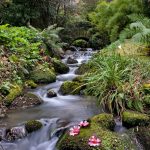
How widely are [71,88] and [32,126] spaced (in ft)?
8.62

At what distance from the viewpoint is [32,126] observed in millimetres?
5934

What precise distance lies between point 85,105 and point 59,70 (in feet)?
13.3

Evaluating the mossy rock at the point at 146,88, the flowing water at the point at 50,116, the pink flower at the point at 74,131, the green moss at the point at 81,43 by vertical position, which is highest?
the mossy rock at the point at 146,88

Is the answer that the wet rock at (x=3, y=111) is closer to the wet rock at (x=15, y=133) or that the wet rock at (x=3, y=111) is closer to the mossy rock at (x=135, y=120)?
the wet rock at (x=15, y=133)

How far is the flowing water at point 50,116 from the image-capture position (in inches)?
225

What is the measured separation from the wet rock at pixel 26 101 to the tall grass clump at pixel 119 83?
1.22 meters

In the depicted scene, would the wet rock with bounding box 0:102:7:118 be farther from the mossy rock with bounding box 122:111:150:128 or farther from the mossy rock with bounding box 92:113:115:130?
the mossy rock with bounding box 122:111:150:128

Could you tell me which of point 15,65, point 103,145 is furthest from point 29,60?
point 103,145

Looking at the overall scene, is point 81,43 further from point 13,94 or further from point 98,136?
point 98,136

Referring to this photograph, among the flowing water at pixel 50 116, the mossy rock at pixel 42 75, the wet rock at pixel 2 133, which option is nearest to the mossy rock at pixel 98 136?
the flowing water at pixel 50 116

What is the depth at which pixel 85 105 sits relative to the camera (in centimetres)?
729

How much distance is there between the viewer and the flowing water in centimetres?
570

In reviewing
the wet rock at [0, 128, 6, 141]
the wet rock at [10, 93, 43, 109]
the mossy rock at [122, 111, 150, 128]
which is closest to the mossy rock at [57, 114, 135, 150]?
the mossy rock at [122, 111, 150, 128]

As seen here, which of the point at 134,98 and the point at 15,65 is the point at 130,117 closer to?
the point at 134,98
